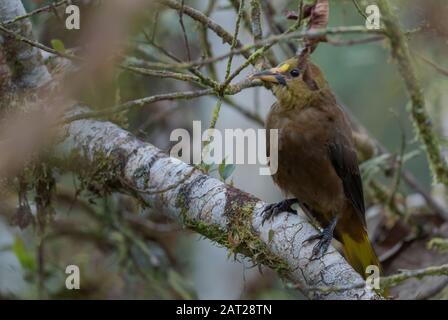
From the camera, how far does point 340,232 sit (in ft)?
11.0

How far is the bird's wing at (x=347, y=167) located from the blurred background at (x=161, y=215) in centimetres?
26

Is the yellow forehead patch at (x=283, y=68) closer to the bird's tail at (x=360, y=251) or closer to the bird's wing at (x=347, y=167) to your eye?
the bird's wing at (x=347, y=167)

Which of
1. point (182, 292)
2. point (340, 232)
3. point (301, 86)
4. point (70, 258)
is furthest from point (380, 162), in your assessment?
point (70, 258)

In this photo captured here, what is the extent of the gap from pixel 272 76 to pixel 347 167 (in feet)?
1.73

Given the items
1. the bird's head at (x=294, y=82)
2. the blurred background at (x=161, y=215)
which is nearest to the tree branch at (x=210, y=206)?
the blurred background at (x=161, y=215)

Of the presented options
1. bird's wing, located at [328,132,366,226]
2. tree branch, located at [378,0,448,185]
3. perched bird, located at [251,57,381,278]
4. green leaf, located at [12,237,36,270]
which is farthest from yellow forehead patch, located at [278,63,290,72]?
green leaf, located at [12,237,36,270]

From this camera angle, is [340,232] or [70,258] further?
[70,258]

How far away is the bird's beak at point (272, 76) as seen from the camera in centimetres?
302

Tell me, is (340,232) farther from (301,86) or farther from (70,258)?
(70,258)

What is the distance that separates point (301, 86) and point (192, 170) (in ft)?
2.38

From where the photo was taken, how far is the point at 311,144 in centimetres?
306

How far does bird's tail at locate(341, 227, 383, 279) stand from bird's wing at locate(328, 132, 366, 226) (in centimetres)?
10

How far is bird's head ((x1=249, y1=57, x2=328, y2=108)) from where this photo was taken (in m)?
3.05

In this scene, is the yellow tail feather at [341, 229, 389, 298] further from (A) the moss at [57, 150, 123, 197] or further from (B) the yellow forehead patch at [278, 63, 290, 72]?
(A) the moss at [57, 150, 123, 197]
